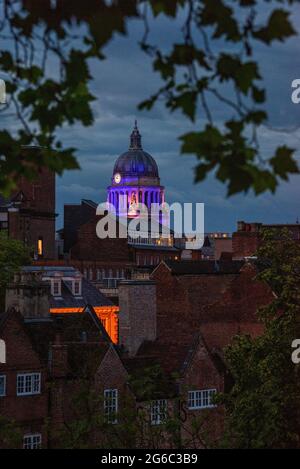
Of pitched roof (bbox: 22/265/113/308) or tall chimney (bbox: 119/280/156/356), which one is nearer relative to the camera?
tall chimney (bbox: 119/280/156/356)

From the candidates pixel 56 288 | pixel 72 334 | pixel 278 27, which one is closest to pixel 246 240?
pixel 56 288

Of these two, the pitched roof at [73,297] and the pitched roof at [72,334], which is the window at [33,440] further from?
the pitched roof at [73,297]

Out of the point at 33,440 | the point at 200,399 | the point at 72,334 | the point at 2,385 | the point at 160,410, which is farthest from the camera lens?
the point at 72,334

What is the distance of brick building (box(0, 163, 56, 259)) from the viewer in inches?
4845

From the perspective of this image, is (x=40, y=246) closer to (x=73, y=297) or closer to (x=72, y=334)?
(x=73, y=297)

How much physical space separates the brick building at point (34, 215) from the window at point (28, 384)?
77.9m

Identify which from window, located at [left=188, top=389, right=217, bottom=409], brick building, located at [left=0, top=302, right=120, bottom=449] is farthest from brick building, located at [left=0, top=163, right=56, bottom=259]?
brick building, located at [left=0, top=302, right=120, bottom=449]

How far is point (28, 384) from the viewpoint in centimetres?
4144

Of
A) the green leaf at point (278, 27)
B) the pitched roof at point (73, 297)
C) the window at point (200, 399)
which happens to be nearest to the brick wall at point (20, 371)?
the window at point (200, 399)

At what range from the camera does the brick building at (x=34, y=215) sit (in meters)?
123

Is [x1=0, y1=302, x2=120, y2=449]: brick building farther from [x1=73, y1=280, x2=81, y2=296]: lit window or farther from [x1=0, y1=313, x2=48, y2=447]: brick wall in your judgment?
[x1=73, y1=280, x2=81, y2=296]: lit window

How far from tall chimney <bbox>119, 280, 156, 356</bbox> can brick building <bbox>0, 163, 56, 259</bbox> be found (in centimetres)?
6830

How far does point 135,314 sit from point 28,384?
10959 millimetres
